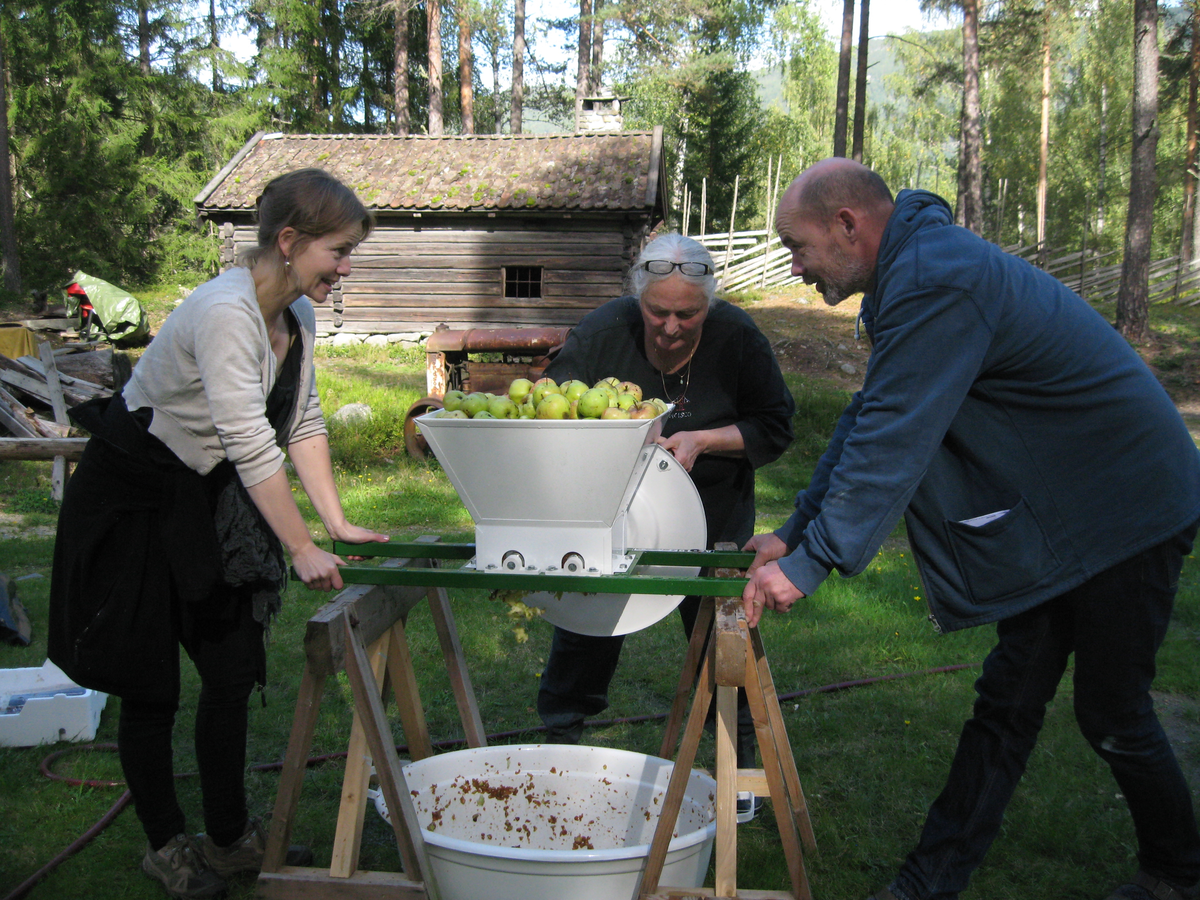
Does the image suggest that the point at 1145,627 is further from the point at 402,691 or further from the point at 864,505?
the point at 402,691

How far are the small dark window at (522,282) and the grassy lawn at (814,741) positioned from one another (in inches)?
432

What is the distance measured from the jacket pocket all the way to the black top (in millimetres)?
961

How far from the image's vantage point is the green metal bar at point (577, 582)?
76.2 inches

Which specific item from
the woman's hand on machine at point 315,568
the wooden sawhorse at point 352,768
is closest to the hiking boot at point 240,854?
the wooden sawhorse at point 352,768

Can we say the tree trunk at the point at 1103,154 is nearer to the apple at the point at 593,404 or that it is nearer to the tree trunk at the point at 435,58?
the tree trunk at the point at 435,58

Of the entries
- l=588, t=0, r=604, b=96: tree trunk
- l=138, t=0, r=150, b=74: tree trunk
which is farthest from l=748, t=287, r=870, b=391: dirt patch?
l=138, t=0, r=150, b=74: tree trunk

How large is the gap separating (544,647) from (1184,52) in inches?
1011

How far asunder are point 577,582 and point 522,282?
14513 millimetres

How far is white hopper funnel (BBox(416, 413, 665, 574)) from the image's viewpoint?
187 centimetres

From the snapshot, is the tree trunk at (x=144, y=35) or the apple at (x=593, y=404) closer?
the apple at (x=593, y=404)

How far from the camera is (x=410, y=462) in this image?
8.62 metres

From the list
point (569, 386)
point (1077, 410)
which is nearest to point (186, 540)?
point (569, 386)

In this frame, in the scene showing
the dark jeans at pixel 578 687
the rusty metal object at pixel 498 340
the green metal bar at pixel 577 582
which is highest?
the green metal bar at pixel 577 582

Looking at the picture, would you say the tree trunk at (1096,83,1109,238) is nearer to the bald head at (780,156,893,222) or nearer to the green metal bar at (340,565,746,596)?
the bald head at (780,156,893,222)
